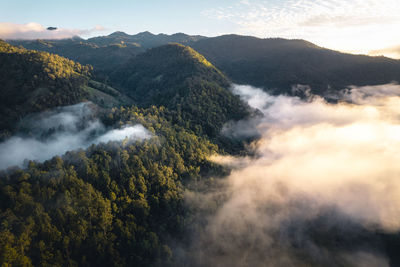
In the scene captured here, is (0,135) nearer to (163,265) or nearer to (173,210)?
(173,210)

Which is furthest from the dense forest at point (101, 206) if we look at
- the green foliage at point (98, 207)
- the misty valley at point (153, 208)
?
the misty valley at point (153, 208)

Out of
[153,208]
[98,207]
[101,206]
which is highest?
[101,206]

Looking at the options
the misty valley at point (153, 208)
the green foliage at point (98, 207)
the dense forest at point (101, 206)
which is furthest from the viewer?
the misty valley at point (153, 208)

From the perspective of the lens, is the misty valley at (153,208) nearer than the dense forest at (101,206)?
No

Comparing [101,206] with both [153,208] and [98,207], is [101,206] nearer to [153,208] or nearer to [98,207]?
[98,207]

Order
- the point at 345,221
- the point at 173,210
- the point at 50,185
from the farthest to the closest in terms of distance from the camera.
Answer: the point at 345,221 → the point at 173,210 → the point at 50,185

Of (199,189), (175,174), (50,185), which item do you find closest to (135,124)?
(175,174)

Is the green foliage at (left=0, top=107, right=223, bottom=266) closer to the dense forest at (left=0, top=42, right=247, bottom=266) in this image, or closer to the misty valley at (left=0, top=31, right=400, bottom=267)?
the dense forest at (left=0, top=42, right=247, bottom=266)

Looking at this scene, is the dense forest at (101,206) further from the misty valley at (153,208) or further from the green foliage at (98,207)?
the misty valley at (153,208)

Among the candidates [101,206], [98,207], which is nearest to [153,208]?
[101,206]

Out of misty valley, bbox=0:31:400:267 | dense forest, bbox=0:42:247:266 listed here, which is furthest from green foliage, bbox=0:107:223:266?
misty valley, bbox=0:31:400:267

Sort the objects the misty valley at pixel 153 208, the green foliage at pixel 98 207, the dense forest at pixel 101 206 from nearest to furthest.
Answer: the green foliage at pixel 98 207
the dense forest at pixel 101 206
the misty valley at pixel 153 208
